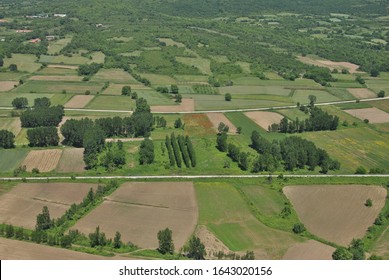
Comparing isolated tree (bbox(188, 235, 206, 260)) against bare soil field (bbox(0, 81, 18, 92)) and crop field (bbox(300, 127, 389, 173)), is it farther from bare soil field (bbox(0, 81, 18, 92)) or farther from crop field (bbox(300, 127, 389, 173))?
bare soil field (bbox(0, 81, 18, 92))

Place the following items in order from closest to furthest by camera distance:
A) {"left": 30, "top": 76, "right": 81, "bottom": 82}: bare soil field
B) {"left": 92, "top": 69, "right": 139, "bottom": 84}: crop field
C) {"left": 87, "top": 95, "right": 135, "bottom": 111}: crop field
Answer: {"left": 87, "top": 95, "right": 135, "bottom": 111}: crop field → {"left": 30, "top": 76, "right": 81, "bottom": 82}: bare soil field → {"left": 92, "top": 69, "right": 139, "bottom": 84}: crop field

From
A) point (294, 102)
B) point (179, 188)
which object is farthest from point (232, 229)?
point (294, 102)

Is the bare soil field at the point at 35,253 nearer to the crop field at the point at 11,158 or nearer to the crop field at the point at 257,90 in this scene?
the crop field at the point at 11,158

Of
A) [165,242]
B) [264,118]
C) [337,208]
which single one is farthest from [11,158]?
[264,118]

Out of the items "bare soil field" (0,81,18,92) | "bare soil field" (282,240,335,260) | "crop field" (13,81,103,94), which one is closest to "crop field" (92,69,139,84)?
"crop field" (13,81,103,94)

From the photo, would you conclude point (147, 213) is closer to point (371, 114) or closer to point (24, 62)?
point (371, 114)
